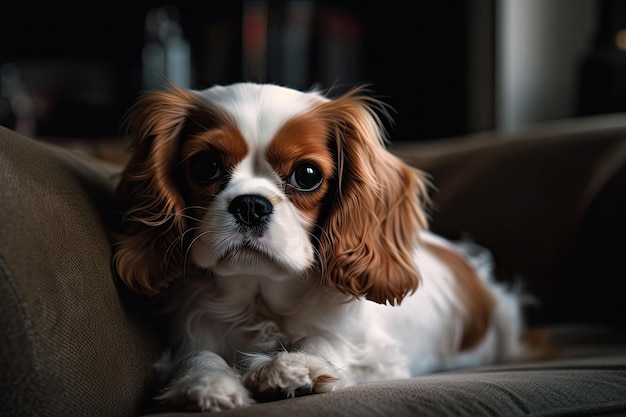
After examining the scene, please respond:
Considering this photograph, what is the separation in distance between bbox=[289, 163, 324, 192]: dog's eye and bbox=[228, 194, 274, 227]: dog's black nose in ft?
0.34

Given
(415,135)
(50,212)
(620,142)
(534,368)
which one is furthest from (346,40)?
(50,212)

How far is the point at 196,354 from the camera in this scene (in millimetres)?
1326

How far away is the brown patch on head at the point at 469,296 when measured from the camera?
1950mm

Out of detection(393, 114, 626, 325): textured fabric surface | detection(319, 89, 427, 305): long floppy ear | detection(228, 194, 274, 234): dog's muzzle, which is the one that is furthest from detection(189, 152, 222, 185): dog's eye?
detection(393, 114, 626, 325): textured fabric surface

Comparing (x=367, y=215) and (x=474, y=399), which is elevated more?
(x=367, y=215)

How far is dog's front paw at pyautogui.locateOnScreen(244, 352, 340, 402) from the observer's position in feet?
3.89

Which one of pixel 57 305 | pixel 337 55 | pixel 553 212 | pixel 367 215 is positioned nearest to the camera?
pixel 57 305

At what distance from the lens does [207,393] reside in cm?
114

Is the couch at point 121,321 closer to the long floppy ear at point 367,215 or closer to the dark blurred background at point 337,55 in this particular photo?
the long floppy ear at point 367,215

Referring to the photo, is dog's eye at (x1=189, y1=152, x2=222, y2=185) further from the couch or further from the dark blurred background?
the dark blurred background

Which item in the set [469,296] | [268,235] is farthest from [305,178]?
[469,296]

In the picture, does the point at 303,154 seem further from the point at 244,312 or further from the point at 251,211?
the point at 244,312

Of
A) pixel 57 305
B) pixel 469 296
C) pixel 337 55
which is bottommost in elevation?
pixel 469 296

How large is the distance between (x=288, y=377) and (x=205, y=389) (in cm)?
13
